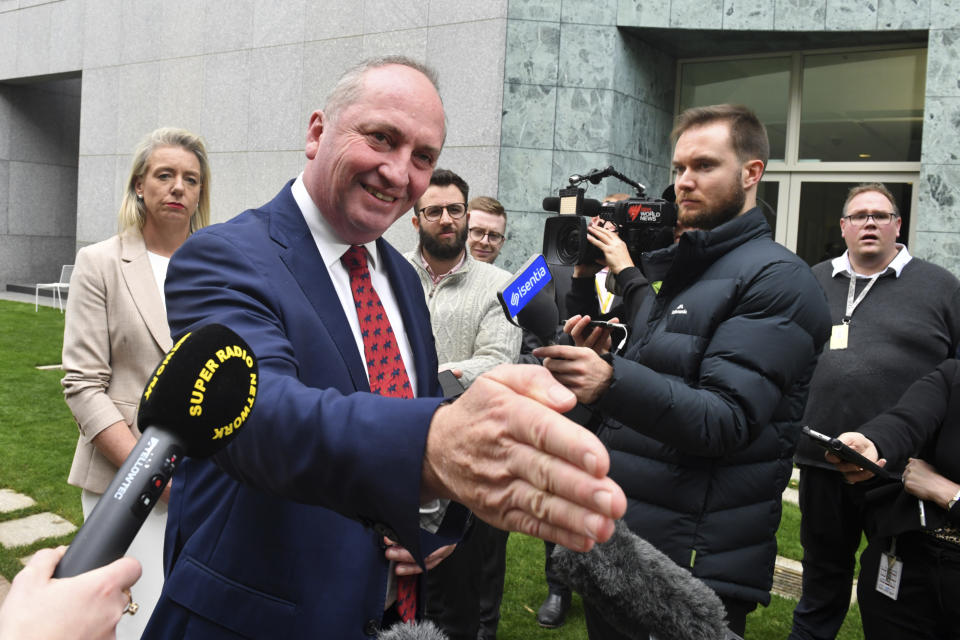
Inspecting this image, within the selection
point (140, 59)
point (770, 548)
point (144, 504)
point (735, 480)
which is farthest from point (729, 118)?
point (140, 59)

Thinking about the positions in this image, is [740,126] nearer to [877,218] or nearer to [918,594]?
[918,594]

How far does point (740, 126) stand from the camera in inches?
98.0

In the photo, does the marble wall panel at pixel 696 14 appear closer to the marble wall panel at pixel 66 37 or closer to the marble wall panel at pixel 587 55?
the marble wall panel at pixel 587 55

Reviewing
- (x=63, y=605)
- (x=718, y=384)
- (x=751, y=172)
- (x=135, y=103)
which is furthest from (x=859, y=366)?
(x=135, y=103)

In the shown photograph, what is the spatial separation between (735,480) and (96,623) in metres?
A: 1.86

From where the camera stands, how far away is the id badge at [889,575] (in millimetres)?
2736

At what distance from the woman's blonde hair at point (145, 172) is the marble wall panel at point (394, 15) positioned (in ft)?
22.5

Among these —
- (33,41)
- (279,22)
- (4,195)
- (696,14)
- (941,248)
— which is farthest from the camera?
(4,195)

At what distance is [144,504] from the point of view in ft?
2.44

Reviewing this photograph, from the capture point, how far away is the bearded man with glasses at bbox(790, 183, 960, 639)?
3668 mm

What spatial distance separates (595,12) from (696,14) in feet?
3.50

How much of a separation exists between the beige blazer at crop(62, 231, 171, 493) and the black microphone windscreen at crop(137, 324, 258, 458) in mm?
1890

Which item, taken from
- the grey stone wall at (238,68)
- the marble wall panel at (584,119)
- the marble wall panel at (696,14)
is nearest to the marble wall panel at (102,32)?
the grey stone wall at (238,68)

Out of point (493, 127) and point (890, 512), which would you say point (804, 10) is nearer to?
point (493, 127)
